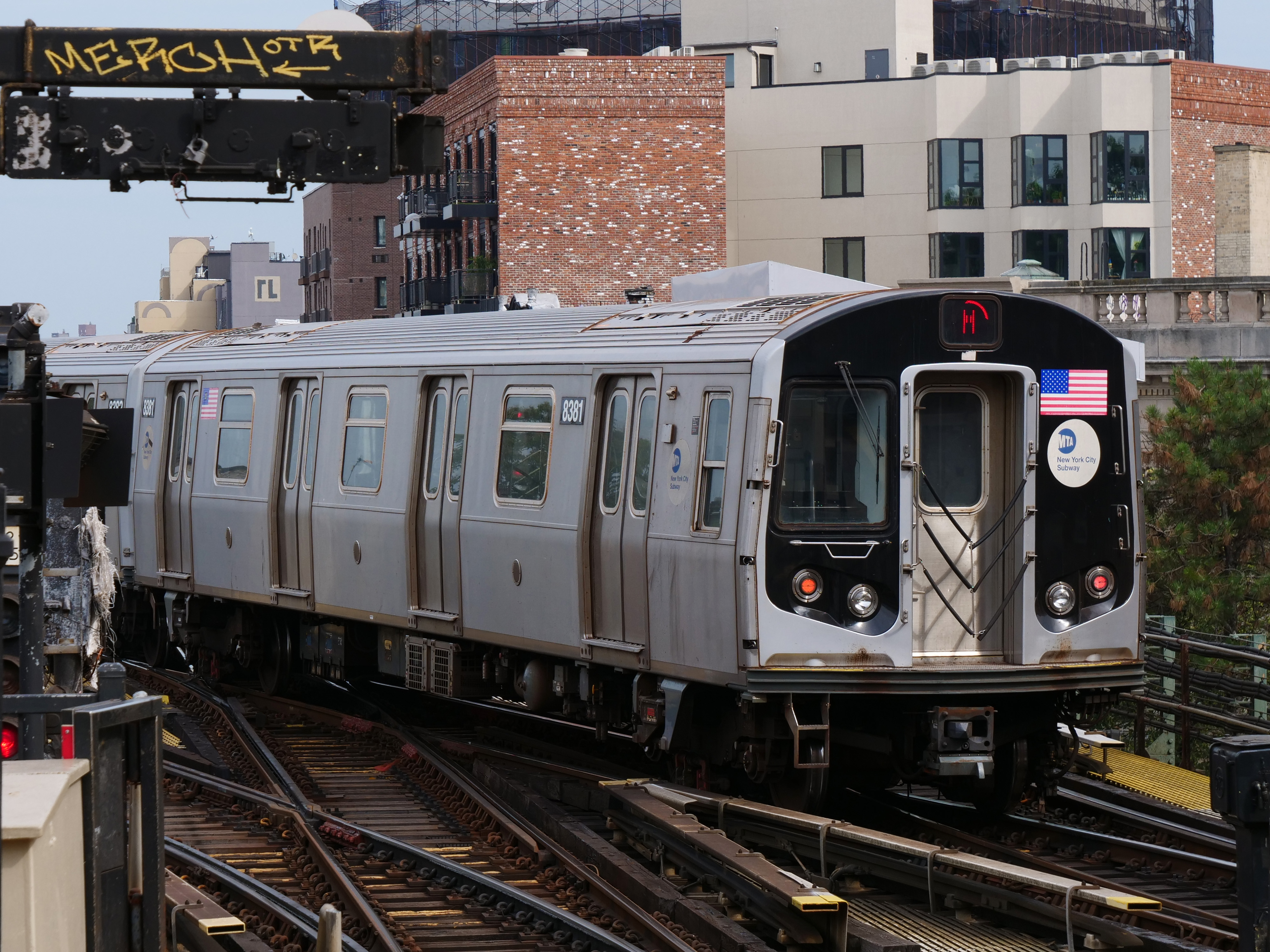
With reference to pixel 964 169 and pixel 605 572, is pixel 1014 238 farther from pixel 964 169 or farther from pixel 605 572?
pixel 605 572

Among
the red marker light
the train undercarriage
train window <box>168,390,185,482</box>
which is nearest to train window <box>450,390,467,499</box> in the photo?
the train undercarriage

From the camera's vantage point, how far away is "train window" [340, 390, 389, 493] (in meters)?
14.9

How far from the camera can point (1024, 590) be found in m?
11.0

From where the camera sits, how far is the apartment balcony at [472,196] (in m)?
52.4

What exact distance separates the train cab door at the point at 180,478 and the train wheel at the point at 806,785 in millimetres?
8462

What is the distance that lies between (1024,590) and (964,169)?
46238 millimetres

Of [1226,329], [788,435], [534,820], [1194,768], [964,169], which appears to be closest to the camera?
[788,435]

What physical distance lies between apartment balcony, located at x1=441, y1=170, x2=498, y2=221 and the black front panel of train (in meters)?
41.8

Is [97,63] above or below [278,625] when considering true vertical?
above

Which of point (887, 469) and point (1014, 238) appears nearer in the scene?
point (887, 469)

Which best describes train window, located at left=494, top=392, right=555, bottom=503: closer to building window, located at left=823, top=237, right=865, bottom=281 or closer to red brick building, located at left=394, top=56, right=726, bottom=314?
red brick building, located at left=394, top=56, right=726, bottom=314

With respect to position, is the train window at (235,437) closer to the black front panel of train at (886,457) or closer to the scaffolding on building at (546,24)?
the black front panel of train at (886,457)

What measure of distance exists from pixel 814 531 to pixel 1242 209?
104 ft

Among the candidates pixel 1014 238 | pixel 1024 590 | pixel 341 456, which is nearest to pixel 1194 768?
pixel 1024 590
